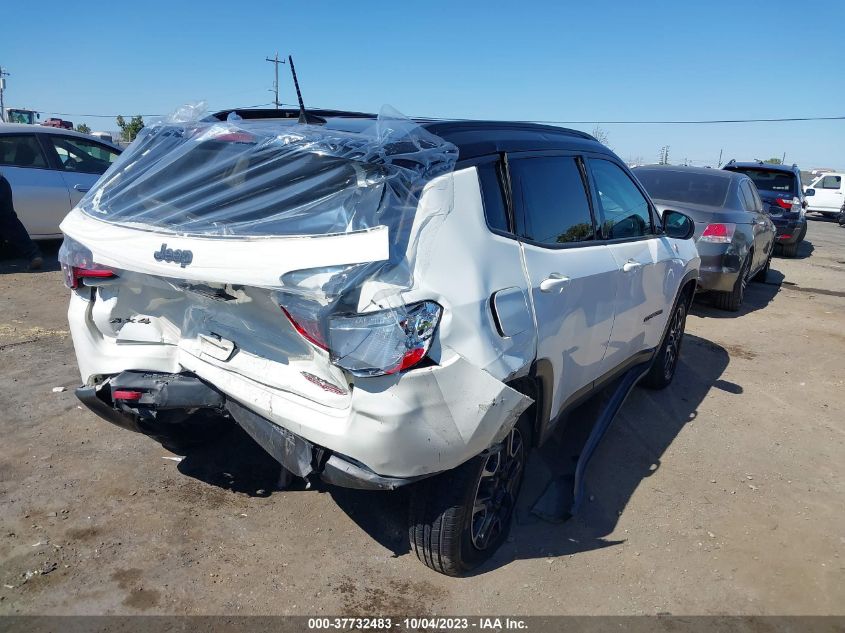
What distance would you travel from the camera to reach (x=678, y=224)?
4.83 m

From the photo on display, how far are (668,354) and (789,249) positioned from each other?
1088cm

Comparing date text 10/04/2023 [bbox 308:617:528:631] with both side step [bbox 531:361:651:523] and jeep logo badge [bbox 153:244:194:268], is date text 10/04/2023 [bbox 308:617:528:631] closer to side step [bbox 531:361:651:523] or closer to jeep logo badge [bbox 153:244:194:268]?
side step [bbox 531:361:651:523]

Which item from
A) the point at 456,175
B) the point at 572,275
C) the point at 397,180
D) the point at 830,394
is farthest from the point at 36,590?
the point at 830,394

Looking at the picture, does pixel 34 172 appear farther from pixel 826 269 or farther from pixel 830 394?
pixel 826 269

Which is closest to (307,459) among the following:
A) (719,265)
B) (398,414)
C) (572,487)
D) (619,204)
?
(398,414)

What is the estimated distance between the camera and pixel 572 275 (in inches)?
124

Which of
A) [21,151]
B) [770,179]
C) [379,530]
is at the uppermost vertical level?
[21,151]

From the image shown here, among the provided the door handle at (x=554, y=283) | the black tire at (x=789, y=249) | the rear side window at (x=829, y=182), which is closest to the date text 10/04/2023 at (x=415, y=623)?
the door handle at (x=554, y=283)

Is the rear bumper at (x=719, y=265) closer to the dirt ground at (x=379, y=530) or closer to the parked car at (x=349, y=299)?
the dirt ground at (x=379, y=530)

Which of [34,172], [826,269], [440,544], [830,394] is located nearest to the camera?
[440,544]

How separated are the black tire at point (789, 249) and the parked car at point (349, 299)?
508 inches

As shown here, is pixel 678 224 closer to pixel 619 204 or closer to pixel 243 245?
pixel 619 204

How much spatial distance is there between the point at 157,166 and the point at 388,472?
5.26ft

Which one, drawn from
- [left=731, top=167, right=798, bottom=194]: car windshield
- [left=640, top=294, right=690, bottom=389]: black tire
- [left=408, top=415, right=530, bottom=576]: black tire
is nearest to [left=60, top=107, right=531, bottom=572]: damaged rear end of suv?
[left=408, top=415, right=530, bottom=576]: black tire
